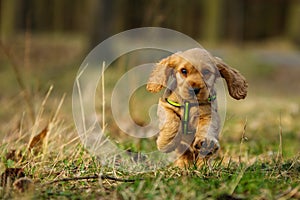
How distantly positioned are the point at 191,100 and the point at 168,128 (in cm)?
20

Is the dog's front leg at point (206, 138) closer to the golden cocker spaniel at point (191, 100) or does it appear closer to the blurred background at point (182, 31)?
the golden cocker spaniel at point (191, 100)

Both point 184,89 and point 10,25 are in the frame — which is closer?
point 184,89

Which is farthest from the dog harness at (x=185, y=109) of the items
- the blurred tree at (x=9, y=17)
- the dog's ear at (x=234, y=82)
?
the blurred tree at (x=9, y=17)

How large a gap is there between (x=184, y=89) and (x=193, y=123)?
213 millimetres

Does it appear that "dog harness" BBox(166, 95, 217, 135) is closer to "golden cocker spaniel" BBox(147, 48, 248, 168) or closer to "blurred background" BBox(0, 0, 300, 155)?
"golden cocker spaniel" BBox(147, 48, 248, 168)

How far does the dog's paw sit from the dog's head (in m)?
0.21

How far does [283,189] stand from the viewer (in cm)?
281

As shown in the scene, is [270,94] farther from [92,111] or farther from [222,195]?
[222,195]

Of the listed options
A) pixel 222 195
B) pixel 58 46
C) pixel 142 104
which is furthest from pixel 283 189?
pixel 58 46

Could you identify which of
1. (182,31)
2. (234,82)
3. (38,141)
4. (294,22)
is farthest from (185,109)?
(182,31)

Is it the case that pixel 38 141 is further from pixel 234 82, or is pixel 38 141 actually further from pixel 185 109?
pixel 234 82

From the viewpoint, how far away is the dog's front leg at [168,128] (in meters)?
3.20

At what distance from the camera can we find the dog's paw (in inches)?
123

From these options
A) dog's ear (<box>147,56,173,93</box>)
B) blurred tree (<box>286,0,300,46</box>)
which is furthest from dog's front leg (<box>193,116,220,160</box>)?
blurred tree (<box>286,0,300,46</box>)
